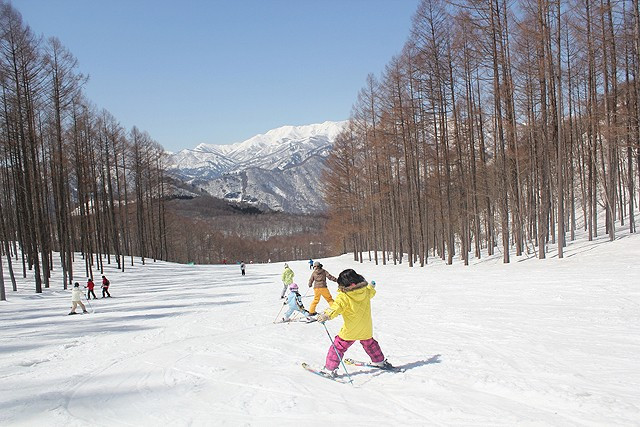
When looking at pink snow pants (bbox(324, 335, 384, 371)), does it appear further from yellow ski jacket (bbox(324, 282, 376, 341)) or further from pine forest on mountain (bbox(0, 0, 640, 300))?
pine forest on mountain (bbox(0, 0, 640, 300))

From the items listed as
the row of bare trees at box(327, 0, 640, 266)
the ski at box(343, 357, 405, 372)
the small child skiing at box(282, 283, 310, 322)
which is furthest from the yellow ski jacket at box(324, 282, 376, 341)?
the row of bare trees at box(327, 0, 640, 266)

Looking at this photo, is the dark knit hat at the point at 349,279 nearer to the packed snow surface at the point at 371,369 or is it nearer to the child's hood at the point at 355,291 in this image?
the child's hood at the point at 355,291

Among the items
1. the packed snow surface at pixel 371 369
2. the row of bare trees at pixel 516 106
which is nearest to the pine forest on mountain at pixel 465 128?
the row of bare trees at pixel 516 106

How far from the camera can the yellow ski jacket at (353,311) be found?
6.19 m

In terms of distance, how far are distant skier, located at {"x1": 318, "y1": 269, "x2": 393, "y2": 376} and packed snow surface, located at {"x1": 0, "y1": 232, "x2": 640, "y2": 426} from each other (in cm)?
30

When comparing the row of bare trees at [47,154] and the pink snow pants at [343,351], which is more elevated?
the row of bare trees at [47,154]

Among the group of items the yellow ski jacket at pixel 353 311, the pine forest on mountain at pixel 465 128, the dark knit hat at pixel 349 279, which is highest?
the pine forest on mountain at pixel 465 128

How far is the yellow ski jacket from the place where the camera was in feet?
20.3

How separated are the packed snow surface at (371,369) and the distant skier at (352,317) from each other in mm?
300

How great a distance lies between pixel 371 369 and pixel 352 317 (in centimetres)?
95

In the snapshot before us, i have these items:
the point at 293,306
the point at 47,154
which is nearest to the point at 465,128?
the point at 293,306

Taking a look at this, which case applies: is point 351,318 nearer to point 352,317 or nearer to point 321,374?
point 352,317

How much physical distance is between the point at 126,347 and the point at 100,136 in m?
32.2

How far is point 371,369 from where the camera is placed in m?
6.43
